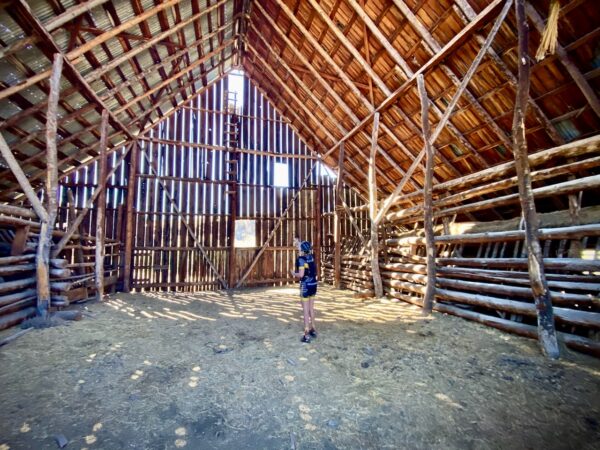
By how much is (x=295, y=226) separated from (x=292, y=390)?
10448mm

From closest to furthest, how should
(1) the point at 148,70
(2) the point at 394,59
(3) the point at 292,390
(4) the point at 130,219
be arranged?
(3) the point at 292,390, (2) the point at 394,59, (1) the point at 148,70, (4) the point at 130,219

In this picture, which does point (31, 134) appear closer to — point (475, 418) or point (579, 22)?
point (475, 418)

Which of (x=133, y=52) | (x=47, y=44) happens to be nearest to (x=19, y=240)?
(x=47, y=44)

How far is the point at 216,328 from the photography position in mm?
5828

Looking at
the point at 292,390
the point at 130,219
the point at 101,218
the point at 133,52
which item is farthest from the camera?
the point at 130,219

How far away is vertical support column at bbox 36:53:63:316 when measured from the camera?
5.76 m

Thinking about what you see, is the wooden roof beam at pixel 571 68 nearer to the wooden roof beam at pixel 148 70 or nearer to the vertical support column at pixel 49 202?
the wooden roof beam at pixel 148 70

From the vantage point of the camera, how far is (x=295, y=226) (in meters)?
13.5

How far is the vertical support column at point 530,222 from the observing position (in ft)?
14.0

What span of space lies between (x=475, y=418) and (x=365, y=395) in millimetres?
1095

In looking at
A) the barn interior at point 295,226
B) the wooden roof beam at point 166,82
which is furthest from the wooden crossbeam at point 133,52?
the wooden roof beam at point 166,82

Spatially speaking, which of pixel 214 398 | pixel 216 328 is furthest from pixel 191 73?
pixel 214 398

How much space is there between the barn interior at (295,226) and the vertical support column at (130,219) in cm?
7

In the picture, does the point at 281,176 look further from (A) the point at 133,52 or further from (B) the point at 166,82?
(A) the point at 133,52
